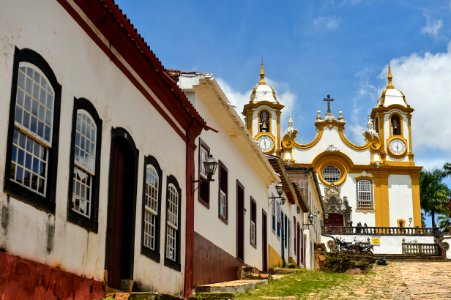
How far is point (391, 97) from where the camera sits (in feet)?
200

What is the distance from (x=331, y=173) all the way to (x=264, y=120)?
650cm

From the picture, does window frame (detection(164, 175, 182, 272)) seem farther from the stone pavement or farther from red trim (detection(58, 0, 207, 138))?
the stone pavement

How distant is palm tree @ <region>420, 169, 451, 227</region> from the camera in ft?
195

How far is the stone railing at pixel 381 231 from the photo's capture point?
4716 centimetres

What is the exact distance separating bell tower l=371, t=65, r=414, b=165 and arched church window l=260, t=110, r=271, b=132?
330 inches

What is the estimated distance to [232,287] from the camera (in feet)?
46.3

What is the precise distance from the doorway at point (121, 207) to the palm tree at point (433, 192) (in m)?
51.6

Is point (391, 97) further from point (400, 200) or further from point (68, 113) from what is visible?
point (68, 113)

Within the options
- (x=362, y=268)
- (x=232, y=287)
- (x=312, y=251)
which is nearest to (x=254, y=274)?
(x=232, y=287)

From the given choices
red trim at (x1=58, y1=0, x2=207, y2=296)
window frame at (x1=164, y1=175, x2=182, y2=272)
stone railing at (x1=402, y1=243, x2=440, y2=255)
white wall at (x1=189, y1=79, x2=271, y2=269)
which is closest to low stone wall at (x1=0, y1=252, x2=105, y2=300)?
red trim at (x1=58, y1=0, x2=207, y2=296)

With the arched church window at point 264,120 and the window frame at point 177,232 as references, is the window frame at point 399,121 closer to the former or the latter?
the arched church window at point 264,120

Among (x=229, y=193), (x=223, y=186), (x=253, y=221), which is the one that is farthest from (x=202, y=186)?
(x=253, y=221)

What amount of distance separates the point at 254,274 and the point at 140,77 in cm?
865

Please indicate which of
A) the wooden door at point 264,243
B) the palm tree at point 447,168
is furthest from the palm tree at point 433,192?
the wooden door at point 264,243
